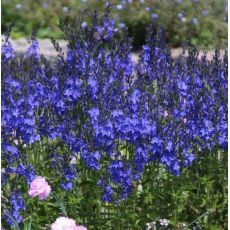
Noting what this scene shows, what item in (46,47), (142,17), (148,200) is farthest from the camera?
(142,17)

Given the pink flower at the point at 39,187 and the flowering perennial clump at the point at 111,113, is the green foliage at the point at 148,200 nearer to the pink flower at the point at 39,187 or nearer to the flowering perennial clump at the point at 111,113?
the flowering perennial clump at the point at 111,113

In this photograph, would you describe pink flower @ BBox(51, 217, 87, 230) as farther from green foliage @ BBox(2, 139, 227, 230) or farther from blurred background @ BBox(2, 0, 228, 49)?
blurred background @ BBox(2, 0, 228, 49)

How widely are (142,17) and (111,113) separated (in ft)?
→ 20.2

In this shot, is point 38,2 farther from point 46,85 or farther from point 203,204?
point 203,204

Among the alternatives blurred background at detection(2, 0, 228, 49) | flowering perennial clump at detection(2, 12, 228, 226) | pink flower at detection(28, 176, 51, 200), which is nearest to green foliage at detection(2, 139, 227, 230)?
flowering perennial clump at detection(2, 12, 228, 226)

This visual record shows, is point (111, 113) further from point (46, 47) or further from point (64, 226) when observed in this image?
point (46, 47)

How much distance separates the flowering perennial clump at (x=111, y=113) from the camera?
12.1ft

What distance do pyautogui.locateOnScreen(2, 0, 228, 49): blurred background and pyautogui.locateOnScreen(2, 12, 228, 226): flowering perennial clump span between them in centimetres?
533

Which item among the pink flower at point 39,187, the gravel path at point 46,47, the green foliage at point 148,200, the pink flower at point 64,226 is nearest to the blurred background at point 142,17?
the gravel path at point 46,47

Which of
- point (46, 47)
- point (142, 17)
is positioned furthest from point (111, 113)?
point (142, 17)

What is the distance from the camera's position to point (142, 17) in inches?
381

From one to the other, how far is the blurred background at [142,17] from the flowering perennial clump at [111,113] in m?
5.33

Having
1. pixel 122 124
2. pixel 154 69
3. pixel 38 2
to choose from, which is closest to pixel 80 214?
pixel 122 124

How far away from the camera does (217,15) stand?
10508 millimetres
